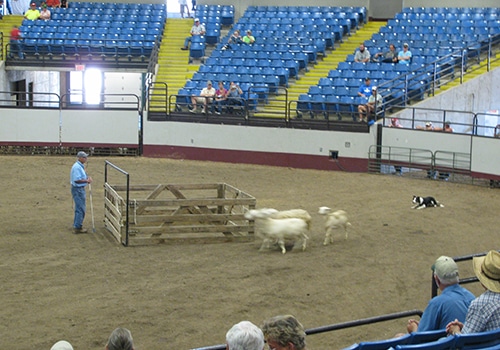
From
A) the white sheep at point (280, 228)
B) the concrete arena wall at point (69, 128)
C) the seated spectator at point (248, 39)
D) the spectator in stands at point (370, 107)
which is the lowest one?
the white sheep at point (280, 228)

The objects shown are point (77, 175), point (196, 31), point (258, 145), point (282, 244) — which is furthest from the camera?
point (196, 31)

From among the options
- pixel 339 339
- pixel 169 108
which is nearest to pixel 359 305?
pixel 339 339

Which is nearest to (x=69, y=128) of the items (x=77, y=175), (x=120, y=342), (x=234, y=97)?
(x=234, y=97)

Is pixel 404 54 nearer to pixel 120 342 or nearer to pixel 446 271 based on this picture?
pixel 446 271

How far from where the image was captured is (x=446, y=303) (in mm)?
7402

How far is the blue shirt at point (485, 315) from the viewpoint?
22.7ft

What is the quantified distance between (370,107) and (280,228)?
11.3 metres

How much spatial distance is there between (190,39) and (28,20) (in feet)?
21.8

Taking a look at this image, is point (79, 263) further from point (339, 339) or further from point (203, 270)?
point (339, 339)

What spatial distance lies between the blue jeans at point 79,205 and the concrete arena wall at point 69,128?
1093 cm

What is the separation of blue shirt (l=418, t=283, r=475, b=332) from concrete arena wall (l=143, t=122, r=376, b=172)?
18.4 metres

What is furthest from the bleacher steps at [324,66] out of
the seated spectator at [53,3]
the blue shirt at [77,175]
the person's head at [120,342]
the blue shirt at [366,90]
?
the person's head at [120,342]

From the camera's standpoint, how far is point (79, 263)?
585 inches

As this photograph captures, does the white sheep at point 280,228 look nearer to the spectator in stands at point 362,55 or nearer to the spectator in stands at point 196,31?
the spectator in stands at point 362,55
